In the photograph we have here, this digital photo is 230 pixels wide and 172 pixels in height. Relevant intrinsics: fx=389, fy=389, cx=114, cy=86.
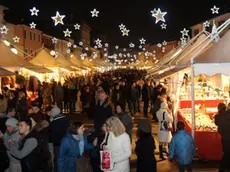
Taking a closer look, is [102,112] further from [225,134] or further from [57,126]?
[225,134]

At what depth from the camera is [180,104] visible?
577 inches

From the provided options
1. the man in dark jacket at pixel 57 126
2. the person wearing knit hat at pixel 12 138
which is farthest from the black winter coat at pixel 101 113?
the person wearing knit hat at pixel 12 138

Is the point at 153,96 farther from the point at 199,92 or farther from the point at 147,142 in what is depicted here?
the point at 147,142

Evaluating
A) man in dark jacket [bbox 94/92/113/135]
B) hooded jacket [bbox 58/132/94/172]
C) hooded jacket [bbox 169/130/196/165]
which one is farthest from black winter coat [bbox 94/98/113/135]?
hooded jacket [bbox 58/132/94/172]

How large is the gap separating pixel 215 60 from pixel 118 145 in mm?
4164

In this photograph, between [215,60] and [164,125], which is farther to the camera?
[164,125]

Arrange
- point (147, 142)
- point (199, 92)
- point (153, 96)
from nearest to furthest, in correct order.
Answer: point (147, 142), point (199, 92), point (153, 96)

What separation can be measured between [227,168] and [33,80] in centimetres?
1420

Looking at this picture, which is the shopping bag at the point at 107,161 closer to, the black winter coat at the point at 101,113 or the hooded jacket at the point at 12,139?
the hooded jacket at the point at 12,139

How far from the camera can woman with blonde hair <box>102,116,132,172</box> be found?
593 cm

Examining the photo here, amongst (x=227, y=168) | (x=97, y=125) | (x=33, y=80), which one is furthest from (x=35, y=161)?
(x=33, y=80)

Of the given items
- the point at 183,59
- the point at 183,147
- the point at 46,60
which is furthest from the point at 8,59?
the point at 183,147

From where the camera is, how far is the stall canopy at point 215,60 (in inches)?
356

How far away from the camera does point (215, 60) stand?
9062mm
